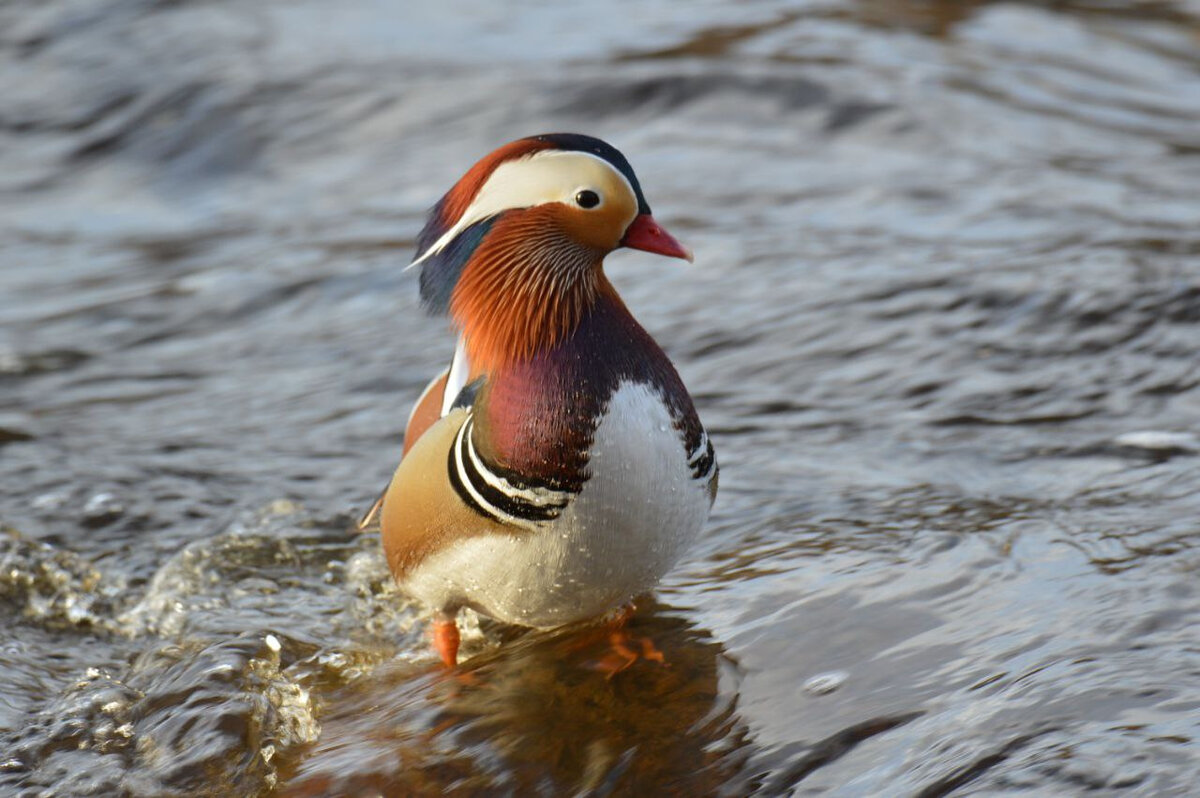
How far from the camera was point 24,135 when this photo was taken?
34.8 ft

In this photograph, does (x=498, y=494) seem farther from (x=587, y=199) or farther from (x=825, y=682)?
(x=825, y=682)

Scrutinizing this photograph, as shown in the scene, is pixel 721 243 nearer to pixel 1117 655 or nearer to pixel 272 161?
pixel 272 161

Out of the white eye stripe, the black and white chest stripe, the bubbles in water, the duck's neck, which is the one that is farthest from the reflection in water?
the white eye stripe

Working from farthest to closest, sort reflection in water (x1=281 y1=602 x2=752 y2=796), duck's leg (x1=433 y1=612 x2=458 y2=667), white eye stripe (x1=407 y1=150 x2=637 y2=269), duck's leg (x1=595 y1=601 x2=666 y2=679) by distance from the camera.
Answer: duck's leg (x1=433 y1=612 x2=458 y2=667)
duck's leg (x1=595 y1=601 x2=666 y2=679)
white eye stripe (x1=407 y1=150 x2=637 y2=269)
reflection in water (x1=281 y1=602 x2=752 y2=796)

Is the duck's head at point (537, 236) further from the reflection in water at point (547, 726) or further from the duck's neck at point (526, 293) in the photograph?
the reflection in water at point (547, 726)

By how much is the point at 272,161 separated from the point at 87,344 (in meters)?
2.66

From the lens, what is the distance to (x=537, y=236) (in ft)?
12.3

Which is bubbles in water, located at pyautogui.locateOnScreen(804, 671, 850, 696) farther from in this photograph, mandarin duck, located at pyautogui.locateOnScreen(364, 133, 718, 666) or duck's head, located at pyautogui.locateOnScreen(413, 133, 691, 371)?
duck's head, located at pyautogui.locateOnScreen(413, 133, 691, 371)

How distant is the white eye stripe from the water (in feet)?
3.79

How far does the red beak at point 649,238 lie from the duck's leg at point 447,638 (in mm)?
1112

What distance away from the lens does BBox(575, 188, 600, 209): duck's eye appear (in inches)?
143

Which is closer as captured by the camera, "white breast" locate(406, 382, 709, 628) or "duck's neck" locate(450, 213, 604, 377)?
"white breast" locate(406, 382, 709, 628)

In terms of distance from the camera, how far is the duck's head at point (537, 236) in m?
3.62

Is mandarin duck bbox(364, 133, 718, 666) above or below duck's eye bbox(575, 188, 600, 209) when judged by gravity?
below
